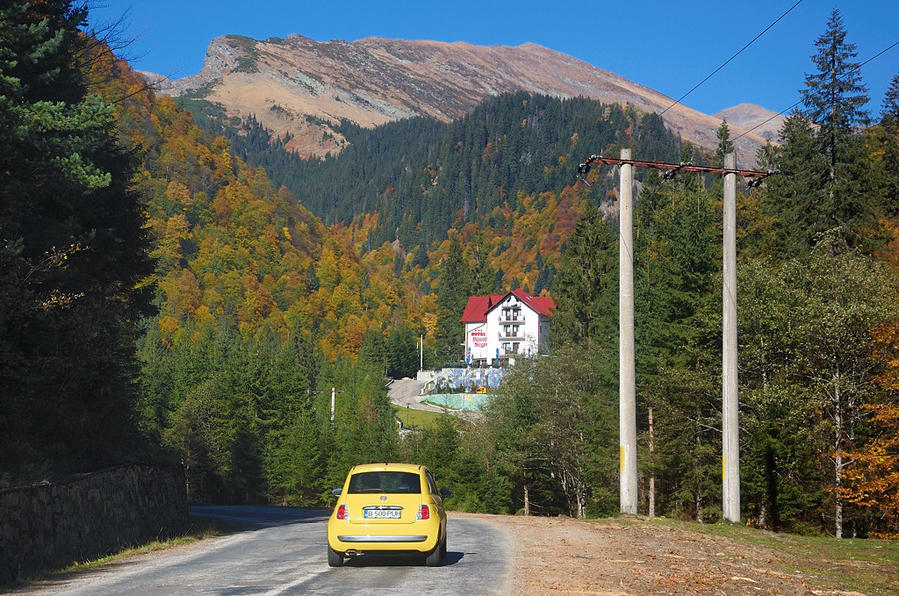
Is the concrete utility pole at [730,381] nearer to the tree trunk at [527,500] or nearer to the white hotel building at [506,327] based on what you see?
the tree trunk at [527,500]

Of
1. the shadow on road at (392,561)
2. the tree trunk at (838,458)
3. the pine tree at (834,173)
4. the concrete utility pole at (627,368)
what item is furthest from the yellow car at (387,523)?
the pine tree at (834,173)

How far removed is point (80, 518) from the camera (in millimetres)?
20156

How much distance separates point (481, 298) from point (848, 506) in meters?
130

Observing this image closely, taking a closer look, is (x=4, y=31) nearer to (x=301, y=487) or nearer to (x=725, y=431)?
(x=725, y=431)

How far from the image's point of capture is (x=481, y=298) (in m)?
174

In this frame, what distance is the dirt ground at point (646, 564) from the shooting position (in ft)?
43.7

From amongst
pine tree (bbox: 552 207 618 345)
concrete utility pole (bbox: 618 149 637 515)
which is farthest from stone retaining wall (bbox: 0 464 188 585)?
pine tree (bbox: 552 207 618 345)

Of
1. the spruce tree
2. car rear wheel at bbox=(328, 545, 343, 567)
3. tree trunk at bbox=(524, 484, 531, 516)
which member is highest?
the spruce tree

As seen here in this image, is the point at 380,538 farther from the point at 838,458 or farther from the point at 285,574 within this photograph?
the point at 838,458

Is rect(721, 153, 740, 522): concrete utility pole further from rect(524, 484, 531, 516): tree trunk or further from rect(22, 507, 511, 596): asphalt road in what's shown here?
rect(524, 484, 531, 516): tree trunk

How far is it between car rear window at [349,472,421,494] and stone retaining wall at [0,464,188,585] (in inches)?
229

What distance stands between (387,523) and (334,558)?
1207mm

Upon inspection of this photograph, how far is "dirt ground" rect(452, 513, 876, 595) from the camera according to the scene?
13312 mm

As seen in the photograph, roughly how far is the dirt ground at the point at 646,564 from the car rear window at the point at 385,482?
2322mm
